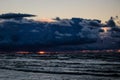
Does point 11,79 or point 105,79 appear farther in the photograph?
point 105,79

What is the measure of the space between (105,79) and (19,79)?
16682mm

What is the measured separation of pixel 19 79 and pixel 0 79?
3.45 metres

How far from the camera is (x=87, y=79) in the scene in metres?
50.9

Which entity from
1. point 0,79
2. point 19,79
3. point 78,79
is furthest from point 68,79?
point 0,79

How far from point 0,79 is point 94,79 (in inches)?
702

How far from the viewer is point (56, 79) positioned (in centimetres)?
5003

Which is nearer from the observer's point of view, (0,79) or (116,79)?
(0,79)

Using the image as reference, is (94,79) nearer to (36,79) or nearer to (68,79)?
(68,79)

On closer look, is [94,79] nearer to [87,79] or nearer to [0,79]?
[87,79]

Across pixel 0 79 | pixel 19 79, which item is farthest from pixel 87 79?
pixel 0 79

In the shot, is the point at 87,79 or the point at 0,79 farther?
the point at 87,79

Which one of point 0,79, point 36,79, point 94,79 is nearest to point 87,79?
point 94,79

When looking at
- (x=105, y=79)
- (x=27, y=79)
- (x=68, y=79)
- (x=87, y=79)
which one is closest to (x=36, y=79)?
(x=27, y=79)

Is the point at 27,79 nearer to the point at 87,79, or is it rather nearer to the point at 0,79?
the point at 0,79
